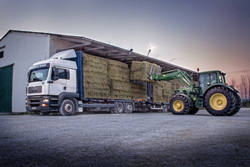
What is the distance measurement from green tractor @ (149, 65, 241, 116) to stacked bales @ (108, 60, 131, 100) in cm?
272

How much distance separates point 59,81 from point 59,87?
0.33 m

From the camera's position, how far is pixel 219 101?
10.7 meters

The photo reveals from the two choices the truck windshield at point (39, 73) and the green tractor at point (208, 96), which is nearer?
the green tractor at point (208, 96)

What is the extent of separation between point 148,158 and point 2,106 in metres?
19.6

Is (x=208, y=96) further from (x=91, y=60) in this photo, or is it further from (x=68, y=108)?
(x=68, y=108)

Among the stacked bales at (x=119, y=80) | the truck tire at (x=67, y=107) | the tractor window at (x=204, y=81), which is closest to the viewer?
the truck tire at (x=67, y=107)

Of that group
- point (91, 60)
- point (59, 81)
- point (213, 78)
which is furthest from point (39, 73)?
point (213, 78)

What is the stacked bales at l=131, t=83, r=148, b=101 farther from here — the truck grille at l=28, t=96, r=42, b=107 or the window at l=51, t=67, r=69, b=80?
the truck grille at l=28, t=96, r=42, b=107

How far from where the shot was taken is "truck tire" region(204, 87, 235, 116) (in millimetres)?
10219

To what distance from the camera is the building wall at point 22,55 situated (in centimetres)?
1574

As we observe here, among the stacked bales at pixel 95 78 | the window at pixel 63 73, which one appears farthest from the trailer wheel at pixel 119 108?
the window at pixel 63 73

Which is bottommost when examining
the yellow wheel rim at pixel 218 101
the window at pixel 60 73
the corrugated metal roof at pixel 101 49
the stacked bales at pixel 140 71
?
the yellow wheel rim at pixel 218 101

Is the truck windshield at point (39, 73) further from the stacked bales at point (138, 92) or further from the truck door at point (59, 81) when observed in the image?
the stacked bales at point (138, 92)

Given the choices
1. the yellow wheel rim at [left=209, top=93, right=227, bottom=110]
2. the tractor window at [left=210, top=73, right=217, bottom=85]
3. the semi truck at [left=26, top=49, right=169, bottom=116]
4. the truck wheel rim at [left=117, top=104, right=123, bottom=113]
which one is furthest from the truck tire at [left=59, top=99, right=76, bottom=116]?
the tractor window at [left=210, top=73, right=217, bottom=85]
